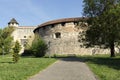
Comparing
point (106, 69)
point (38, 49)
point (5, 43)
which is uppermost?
point (5, 43)

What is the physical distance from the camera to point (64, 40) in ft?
143

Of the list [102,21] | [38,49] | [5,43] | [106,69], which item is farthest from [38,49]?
[106,69]

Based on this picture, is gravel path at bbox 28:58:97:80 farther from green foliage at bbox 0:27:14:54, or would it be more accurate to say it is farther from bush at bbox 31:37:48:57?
green foliage at bbox 0:27:14:54

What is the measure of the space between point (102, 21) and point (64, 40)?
21492 mm

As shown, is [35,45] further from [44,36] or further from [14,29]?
[14,29]

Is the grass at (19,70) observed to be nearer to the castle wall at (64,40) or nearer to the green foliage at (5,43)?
the castle wall at (64,40)

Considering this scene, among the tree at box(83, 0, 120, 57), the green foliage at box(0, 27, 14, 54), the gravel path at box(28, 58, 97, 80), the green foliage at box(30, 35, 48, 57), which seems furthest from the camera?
the green foliage at box(0, 27, 14, 54)

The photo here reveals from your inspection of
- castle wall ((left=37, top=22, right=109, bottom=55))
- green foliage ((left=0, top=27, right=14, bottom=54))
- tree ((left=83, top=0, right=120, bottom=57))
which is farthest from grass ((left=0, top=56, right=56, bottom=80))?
green foliage ((left=0, top=27, right=14, bottom=54))

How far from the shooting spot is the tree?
68.9 ft

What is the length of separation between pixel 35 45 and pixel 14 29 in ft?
108

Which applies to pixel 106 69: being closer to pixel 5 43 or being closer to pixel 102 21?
pixel 102 21

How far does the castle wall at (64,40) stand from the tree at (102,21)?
655 inches

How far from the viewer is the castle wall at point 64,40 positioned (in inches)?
1667

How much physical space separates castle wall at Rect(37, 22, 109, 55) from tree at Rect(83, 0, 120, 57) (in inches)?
655
